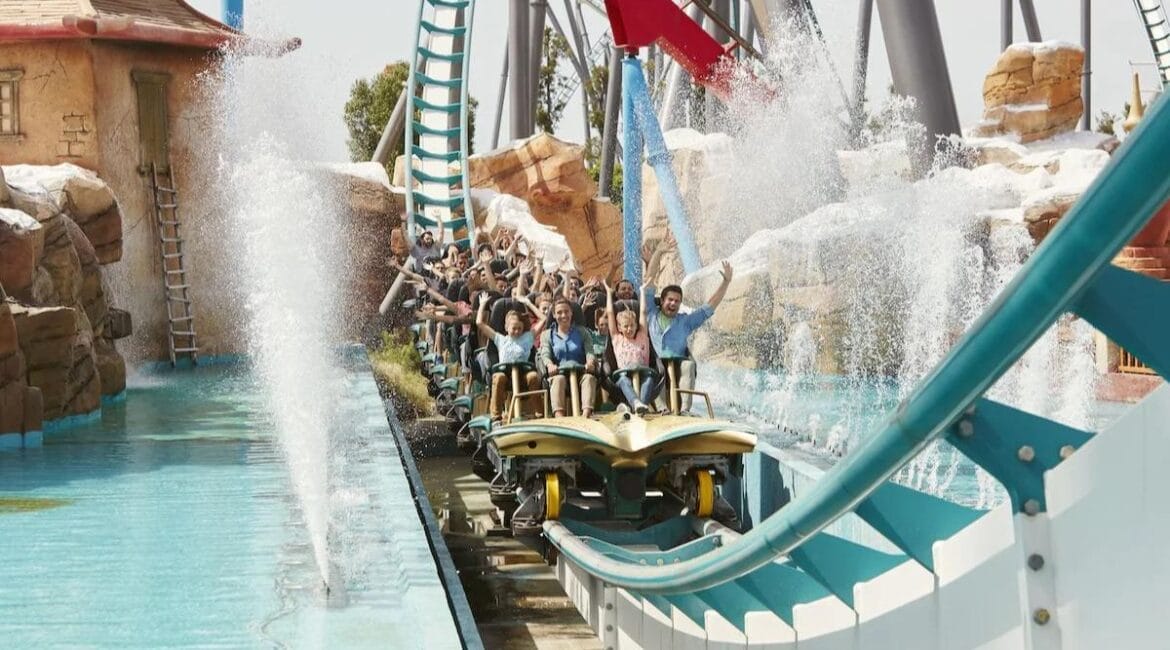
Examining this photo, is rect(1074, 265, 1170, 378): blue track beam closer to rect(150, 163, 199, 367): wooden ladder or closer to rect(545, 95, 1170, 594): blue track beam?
rect(545, 95, 1170, 594): blue track beam

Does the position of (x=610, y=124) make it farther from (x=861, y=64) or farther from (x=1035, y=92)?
(x=1035, y=92)

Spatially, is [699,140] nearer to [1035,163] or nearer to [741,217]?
[741,217]

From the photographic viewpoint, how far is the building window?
1670 cm

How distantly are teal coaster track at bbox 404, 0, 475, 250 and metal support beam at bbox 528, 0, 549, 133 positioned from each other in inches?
139

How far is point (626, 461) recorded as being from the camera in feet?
24.1

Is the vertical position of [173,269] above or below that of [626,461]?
above

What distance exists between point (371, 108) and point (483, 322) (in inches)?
1079

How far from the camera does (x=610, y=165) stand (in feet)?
100

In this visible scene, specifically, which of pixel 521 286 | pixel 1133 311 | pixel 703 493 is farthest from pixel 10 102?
pixel 1133 311

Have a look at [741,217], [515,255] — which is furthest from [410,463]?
[741,217]

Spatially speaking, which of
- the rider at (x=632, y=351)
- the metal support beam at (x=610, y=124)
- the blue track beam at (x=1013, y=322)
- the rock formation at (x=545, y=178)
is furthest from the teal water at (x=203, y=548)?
the metal support beam at (x=610, y=124)

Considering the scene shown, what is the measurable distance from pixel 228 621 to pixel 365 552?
97 centimetres

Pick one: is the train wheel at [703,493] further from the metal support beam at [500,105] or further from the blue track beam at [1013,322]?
the metal support beam at [500,105]

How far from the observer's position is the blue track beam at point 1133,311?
2354mm
